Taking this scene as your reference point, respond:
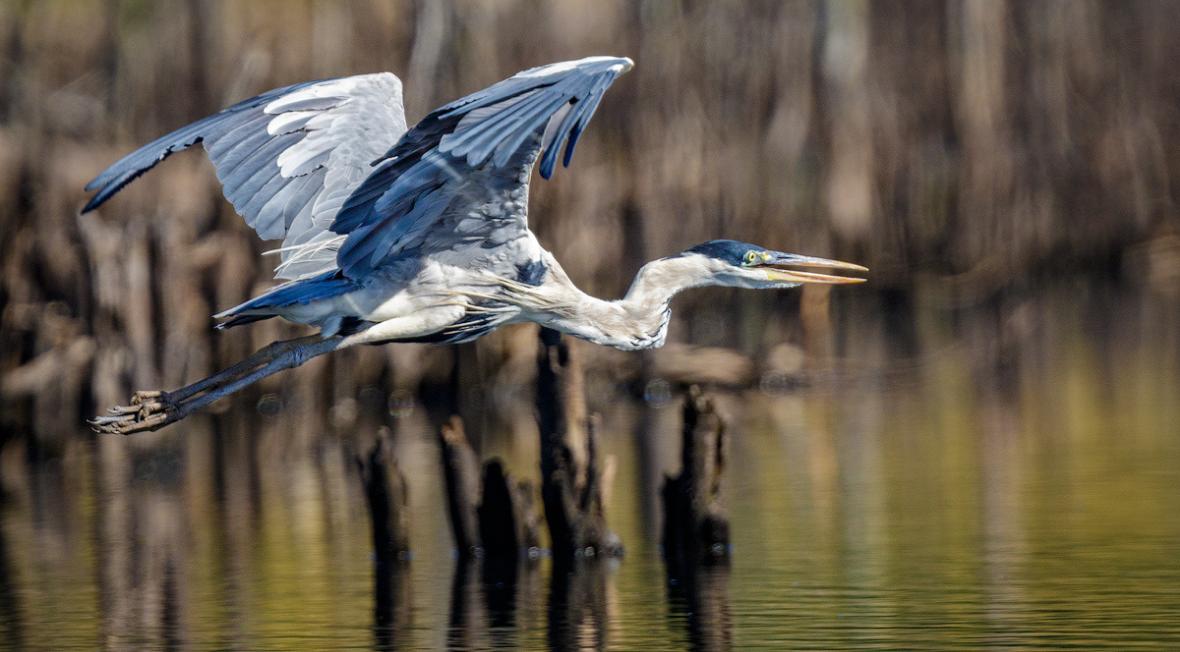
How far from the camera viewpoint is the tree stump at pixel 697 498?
9430 mm

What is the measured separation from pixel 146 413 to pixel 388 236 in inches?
51.4

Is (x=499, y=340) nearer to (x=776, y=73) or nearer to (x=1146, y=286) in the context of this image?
(x=776, y=73)

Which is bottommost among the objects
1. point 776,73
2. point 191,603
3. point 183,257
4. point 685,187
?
point 191,603

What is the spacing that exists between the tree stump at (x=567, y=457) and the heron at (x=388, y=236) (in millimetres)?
1747

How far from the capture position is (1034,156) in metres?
24.3

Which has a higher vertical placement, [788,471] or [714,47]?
[714,47]

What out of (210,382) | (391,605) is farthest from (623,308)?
(391,605)

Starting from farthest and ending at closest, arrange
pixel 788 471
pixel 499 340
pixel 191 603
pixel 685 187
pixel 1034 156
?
pixel 1034 156 < pixel 685 187 < pixel 499 340 < pixel 788 471 < pixel 191 603

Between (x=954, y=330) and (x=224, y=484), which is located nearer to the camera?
(x=224, y=484)

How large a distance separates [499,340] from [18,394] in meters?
4.56

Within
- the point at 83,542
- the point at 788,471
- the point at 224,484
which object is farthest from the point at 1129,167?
the point at 83,542

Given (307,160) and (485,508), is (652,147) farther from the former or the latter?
(307,160)

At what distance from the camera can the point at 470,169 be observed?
6.84m


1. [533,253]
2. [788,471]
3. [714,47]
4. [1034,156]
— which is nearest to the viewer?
[533,253]
